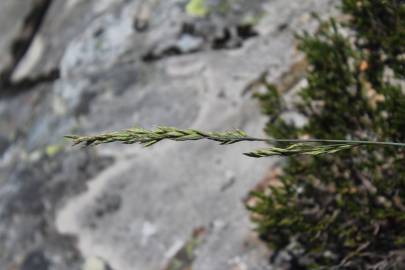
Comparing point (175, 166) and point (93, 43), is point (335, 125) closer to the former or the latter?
point (175, 166)

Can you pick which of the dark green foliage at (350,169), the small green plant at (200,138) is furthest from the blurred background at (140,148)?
the small green plant at (200,138)

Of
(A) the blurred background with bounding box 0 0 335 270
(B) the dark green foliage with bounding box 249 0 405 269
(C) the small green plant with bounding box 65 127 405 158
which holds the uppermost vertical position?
(C) the small green plant with bounding box 65 127 405 158

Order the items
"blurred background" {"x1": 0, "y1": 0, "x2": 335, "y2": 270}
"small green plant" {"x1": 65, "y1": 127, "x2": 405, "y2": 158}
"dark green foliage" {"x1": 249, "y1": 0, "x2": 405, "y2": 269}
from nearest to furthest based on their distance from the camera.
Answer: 1. "small green plant" {"x1": 65, "y1": 127, "x2": 405, "y2": 158}
2. "dark green foliage" {"x1": 249, "y1": 0, "x2": 405, "y2": 269}
3. "blurred background" {"x1": 0, "y1": 0, "x2": 335, "y2": 270}

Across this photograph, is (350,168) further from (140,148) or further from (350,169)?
(140,148)

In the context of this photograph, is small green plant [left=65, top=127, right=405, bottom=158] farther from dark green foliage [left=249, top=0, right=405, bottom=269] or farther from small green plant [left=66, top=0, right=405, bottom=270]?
dark green foliage [left=249, top=0, right=405, bottom=269]

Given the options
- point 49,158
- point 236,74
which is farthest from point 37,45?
point 236,74

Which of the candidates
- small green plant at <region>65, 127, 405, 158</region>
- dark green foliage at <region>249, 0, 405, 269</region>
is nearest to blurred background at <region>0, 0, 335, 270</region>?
dark green foliage at <region>249, 0, 405, 269</region>
